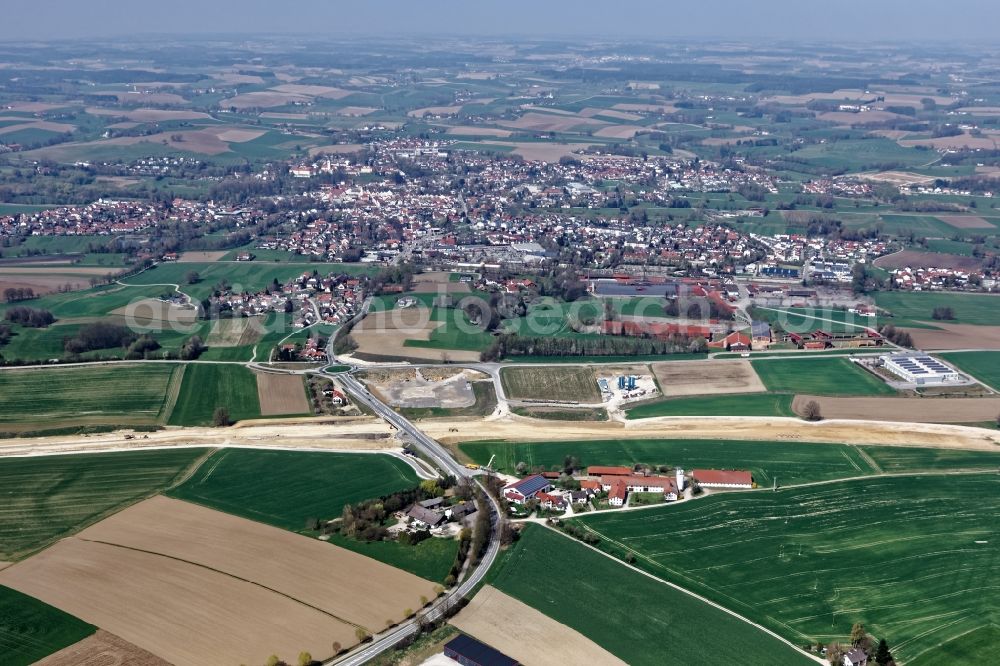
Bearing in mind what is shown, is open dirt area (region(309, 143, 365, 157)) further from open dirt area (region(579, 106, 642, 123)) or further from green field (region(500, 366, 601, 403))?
green field (region(500, 366, 601, 403))

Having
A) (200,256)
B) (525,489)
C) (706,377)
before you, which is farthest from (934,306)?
(200,256)

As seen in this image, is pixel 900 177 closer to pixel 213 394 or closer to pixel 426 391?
pixel 426 391

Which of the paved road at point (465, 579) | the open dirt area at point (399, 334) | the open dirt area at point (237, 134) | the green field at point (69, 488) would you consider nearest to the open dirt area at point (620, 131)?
the open dirt area at point (237, 134)

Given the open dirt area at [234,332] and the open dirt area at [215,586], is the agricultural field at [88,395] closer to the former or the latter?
the open dirt area at [234,332]

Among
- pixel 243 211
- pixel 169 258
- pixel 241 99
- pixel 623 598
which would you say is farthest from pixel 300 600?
pixel 241 99

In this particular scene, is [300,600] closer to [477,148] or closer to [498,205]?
[498,205]

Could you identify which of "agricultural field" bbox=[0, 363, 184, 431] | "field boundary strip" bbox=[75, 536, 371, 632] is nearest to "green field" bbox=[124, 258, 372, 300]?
"agricultural field" bbox=[0, 363, 184, 431]
